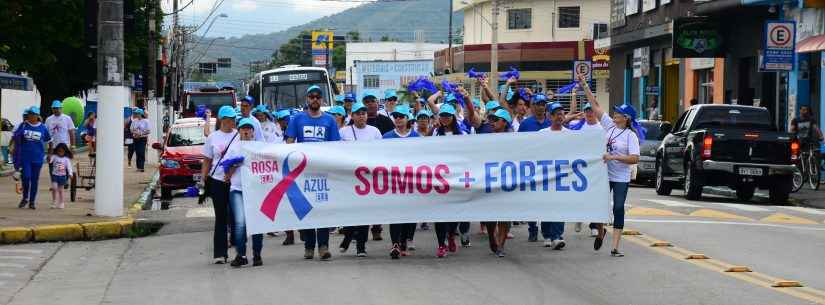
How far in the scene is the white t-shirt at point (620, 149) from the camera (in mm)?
14094

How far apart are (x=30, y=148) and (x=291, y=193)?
8.84 metres

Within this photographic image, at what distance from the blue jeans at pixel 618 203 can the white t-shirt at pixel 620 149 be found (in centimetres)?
7

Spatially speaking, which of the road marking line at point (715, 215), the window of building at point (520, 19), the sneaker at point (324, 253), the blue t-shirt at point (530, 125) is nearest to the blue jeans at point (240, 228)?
the sneaker at point (324, 253)

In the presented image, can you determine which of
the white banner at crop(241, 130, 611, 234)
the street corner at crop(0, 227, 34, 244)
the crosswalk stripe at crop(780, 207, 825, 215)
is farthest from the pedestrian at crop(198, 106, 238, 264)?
the crosswalk stripe at crop(780, 207, 825, 215)

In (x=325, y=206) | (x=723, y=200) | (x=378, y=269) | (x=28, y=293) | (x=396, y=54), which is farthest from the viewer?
A: (x=396, y=54)

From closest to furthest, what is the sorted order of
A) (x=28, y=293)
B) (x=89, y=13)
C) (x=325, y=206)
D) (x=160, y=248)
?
1. (x=28, y=293)
2. (x=325, y=206)
3. (x=160, y=248)
4. (x=89, y=13)

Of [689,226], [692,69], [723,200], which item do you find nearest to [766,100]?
[692,69]

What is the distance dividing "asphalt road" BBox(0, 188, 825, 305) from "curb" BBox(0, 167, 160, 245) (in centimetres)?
37

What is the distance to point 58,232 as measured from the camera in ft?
56.2

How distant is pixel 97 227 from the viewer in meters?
17.6

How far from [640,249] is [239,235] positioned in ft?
14.9

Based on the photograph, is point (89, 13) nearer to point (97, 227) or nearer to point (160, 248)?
point (97, 227)

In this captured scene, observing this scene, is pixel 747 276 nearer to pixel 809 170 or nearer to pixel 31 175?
pixel 31 175

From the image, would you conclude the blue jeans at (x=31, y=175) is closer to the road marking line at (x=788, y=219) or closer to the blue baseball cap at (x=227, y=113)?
the blue baseball cap at (x=227, y=113)
